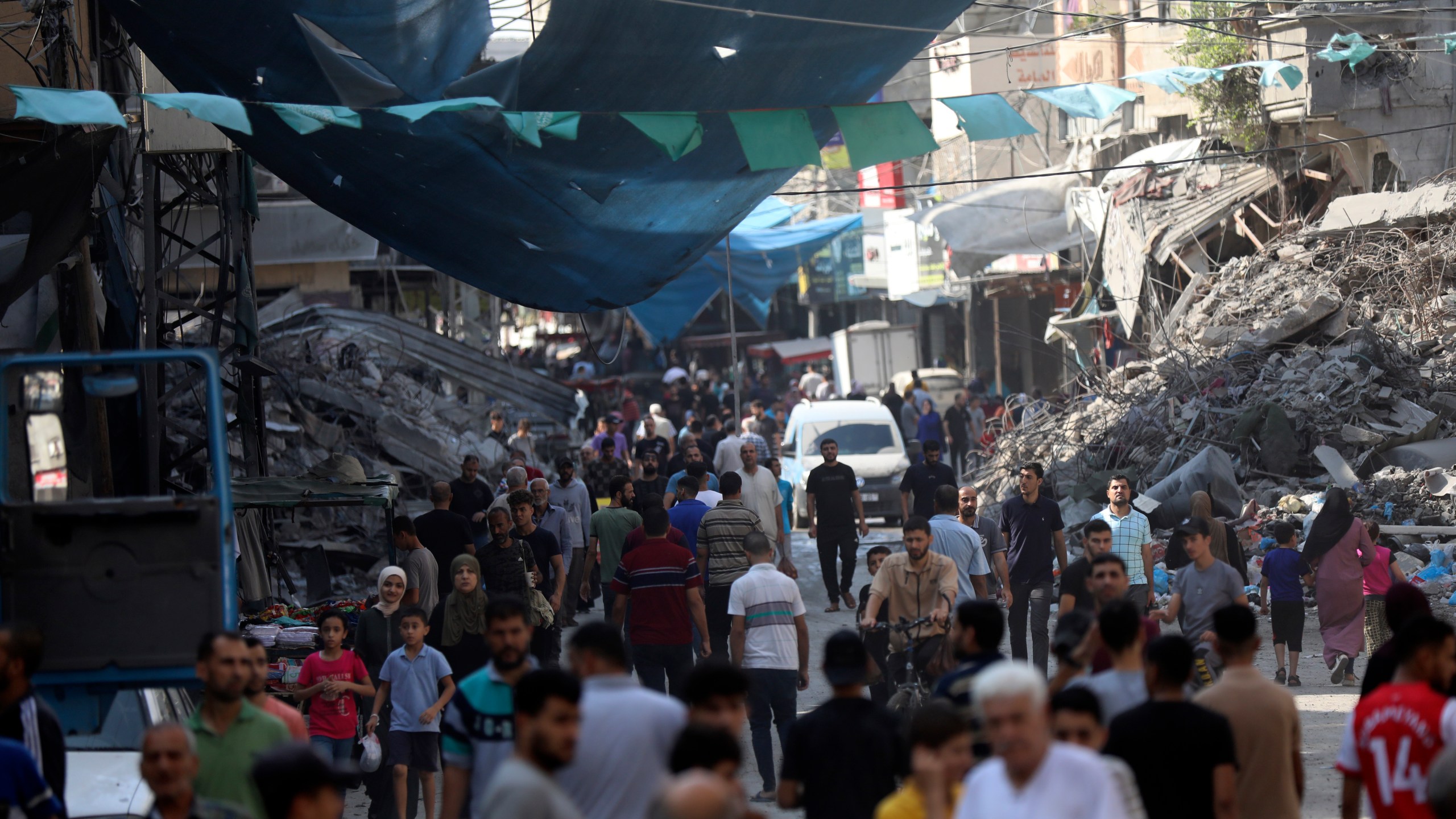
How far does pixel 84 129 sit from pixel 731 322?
8.80m

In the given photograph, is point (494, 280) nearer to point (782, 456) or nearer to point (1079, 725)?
point (1079, 725)

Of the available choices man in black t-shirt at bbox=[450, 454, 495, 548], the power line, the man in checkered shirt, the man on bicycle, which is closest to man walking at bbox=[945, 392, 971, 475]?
the power line

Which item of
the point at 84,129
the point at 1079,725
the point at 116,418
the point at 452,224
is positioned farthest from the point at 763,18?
the point at 116,418

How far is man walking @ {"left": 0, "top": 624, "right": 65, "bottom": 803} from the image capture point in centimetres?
481

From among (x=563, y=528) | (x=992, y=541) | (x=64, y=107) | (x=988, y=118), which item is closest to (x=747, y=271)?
(x=563, y=528)

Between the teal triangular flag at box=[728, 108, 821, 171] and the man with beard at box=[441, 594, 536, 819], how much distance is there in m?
4.62

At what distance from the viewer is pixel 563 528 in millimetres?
11781

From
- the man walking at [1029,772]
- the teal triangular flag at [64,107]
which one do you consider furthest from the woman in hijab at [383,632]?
the man walking at [1029,772]

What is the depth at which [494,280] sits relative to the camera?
10977 millimetres

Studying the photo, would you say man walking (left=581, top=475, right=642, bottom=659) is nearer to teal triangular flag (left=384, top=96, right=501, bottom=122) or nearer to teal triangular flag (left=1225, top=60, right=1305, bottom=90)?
teal triangular flag (left=384, top=96, right=501, bottom=122)

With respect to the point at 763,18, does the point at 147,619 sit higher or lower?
lower

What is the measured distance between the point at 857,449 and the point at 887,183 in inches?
841

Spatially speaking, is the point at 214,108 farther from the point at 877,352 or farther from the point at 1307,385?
the point at 877,352

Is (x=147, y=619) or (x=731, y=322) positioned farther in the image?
(x=731, y=322)
